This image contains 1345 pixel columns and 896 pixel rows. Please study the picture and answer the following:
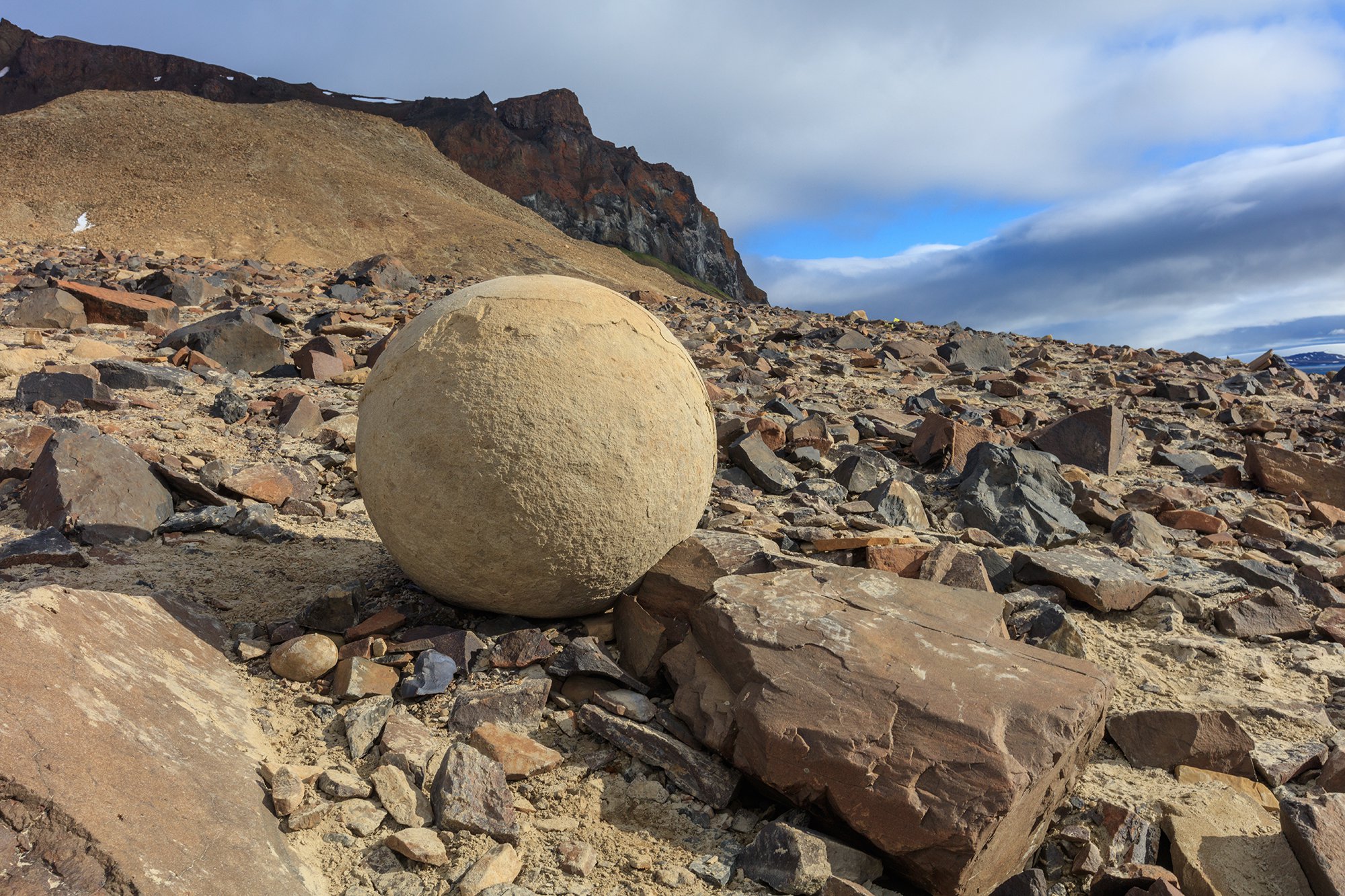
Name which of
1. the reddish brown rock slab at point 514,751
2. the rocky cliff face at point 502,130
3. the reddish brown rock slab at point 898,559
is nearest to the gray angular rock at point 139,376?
the reddish brown rock slab at point 514,751

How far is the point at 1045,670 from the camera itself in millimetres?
3217

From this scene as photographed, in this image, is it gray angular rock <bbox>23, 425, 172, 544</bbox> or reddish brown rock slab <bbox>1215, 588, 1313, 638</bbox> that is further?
gray angular rock <bbox>23, 425, 172, 544</bbox>

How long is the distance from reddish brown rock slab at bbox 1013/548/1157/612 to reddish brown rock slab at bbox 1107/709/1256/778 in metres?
1.30

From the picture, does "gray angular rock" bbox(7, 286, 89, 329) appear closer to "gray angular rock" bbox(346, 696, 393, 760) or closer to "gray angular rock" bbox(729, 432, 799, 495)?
"gray angular rock" bbox(729, 432, 799, 495)

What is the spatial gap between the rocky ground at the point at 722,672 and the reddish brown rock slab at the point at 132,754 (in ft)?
0.07

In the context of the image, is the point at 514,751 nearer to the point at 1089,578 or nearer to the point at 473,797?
the point at 473,797

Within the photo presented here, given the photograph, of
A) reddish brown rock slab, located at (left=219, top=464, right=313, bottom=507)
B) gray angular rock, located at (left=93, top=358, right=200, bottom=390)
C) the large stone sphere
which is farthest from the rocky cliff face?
the large stone sphere

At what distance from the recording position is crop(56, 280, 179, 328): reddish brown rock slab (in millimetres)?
10859

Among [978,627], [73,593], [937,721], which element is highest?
[978,627]

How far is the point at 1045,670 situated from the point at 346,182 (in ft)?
93.6

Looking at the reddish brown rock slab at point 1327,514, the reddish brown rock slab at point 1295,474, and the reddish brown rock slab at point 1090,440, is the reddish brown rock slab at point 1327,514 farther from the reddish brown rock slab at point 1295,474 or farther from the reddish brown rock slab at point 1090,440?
the reddish brown rock slab at point 1090,440

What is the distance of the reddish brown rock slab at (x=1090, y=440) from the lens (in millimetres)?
8227

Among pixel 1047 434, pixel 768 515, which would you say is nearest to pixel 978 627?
pixel 768 515

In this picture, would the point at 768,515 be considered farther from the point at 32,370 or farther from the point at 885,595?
the point at 32,370
